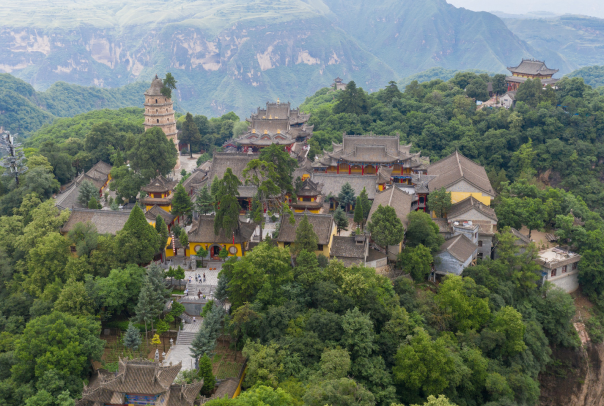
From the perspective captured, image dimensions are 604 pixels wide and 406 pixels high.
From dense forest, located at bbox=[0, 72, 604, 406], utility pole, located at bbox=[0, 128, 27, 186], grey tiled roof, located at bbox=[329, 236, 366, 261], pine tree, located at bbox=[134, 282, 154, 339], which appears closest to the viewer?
dense forest, located at bbox=[0, 72, 604, 406]

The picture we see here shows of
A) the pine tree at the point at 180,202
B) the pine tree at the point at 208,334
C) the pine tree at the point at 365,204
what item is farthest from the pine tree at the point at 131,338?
the pine tree at the point at 365,204

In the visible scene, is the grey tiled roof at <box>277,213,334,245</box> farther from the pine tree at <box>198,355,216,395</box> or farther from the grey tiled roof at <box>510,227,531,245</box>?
the grey tiled roof at <box>510,227,531,245</box>

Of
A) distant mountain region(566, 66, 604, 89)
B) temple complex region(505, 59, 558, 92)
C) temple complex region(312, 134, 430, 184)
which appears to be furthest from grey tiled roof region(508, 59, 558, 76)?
distant mountain region(566, 66, 604, 89)

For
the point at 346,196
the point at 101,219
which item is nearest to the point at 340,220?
the point at 346,196

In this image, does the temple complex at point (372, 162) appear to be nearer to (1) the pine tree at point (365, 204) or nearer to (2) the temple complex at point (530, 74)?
(1) the pine tree at point (365, 204)

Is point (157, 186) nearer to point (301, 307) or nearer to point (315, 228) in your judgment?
point (315, 228)

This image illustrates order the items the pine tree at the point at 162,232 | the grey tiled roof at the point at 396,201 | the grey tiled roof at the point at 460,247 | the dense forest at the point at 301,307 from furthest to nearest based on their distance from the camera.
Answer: the grey tiled roof at the point at 396,201, the grey tiled roof at the point at 460,247, the pine tree at the point at 162,232, the dense forest at the point at 301,307

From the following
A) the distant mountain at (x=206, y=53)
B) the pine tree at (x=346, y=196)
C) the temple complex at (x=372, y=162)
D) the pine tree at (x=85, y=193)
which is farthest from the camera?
the distant mountain at (x=206, y=53)

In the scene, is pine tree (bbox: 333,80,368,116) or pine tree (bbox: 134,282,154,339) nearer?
pine tree (bbox: 134,282,154,339)
